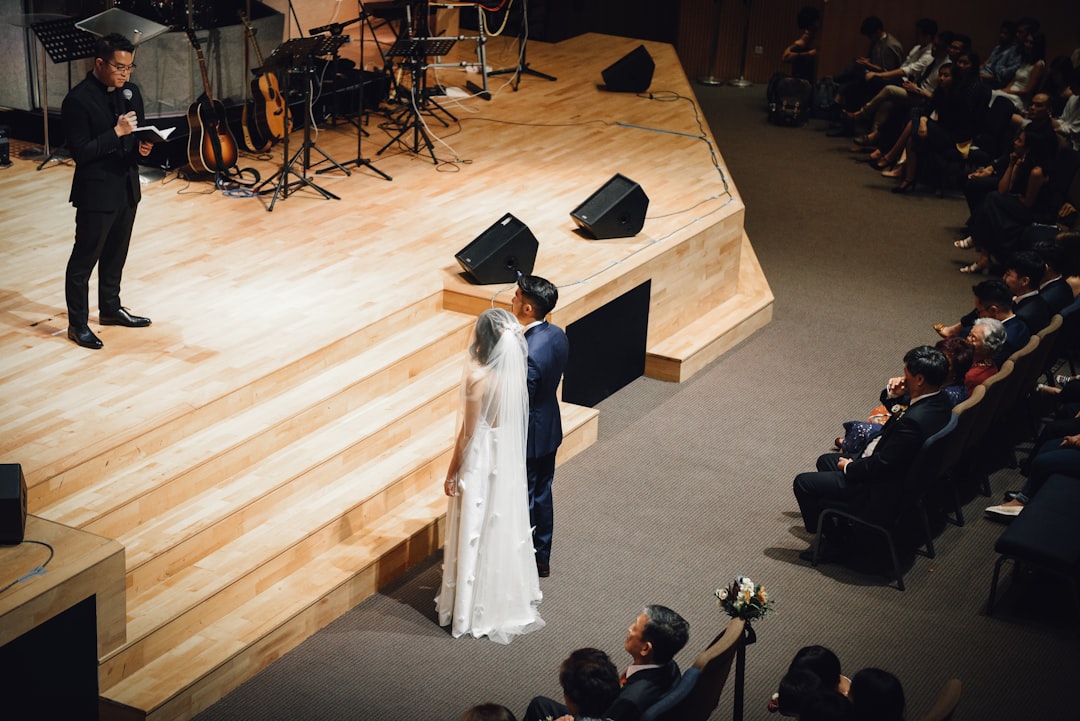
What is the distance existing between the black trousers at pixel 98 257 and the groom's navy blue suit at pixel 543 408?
6.69 ft

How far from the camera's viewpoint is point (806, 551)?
228 inches

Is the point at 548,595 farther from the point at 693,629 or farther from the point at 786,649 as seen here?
the point at 786,649

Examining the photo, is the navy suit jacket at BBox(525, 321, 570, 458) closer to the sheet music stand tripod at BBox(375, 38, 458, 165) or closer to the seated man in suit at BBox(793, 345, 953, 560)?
the seated man in suit at BBox(793, 345, 953, 560)

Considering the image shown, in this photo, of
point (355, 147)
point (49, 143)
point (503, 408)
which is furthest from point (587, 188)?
point (503, 408)

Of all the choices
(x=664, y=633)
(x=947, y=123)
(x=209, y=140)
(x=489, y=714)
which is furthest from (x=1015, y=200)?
(x=489, y=714)

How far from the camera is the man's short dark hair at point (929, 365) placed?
17.6 ft

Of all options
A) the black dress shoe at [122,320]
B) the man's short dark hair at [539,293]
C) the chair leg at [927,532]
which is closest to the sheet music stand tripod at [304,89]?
the black dress shoe at [122,320]

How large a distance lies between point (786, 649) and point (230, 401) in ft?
8.51

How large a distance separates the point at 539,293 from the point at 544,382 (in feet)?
1.18

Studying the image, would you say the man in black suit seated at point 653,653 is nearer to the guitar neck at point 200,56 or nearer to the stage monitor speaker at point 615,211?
the stage monitor speaker at point 615,211

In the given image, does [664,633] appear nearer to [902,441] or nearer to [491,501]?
→ [491,501]

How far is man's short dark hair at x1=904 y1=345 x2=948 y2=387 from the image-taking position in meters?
5.35

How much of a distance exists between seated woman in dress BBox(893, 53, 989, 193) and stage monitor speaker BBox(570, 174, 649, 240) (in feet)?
13.9

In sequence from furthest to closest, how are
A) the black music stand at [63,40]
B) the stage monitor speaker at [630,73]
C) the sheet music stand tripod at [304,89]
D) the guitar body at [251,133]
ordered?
1. the stage monitor speaker at [630,73]
2. the guitar body at [251,133]
3. the black music stand at [63,40]
4. the sheet music stand tripod at [304,89]
